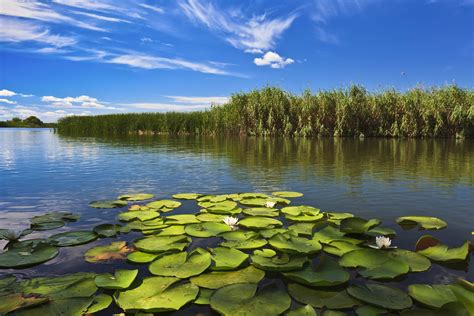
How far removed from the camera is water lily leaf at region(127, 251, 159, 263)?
334cm

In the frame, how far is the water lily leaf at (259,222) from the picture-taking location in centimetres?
432

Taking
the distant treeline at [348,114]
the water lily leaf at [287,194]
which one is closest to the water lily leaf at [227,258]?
the water lily leaf at [287,194]

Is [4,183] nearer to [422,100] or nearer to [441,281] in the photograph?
[441,281]

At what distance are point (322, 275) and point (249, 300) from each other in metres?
0.75

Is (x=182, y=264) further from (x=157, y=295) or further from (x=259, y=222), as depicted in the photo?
(x=259, y=222)

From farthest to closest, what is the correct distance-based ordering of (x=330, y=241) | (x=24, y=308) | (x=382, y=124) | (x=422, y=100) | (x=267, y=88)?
(x=267, y=88) → (x=382, y=124) → (x=422, y=100) → (x=330, y=241) → (x=24, y=308)

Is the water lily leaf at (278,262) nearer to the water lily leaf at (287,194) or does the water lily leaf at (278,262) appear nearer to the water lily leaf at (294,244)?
the water lily leaf at (294,244)

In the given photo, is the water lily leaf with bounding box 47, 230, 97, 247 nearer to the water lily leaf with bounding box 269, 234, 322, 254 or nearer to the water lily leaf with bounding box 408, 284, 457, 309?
the water lily leaf with bounding box 269, 234, 322, 254

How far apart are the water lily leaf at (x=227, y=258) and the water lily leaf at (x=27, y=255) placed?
5.51ft

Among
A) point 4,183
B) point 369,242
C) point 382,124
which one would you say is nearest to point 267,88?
point 382,124

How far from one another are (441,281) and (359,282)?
0.74 metres

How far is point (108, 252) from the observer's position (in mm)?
3561

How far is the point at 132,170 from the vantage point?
31.9 ft

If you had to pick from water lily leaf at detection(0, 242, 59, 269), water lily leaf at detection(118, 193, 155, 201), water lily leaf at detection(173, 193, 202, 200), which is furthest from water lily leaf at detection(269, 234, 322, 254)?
water lily leaf at detection(118, 193, 155, 201)
